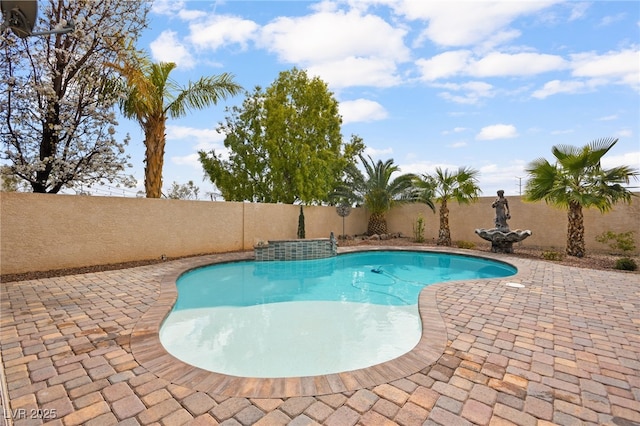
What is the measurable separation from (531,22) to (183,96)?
34.9 ft

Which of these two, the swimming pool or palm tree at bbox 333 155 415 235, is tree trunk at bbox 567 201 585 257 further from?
palm tree at bbox 333 155 415 235

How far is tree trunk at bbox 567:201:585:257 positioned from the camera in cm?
1055

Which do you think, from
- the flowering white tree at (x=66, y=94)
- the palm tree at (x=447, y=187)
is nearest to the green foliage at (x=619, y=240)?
the palm tree at (x=447, y=187)

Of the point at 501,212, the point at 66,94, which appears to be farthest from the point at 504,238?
the point at 66,94

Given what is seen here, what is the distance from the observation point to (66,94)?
8484 mm

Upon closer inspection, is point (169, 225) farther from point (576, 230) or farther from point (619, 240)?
point (619, 240)

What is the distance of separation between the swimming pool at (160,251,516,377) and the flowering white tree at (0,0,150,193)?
192 inches

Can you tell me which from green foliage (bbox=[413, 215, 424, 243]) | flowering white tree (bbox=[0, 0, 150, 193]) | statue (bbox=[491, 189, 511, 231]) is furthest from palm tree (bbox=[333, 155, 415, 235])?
flowering white tree (bbox=[0, 0, 150, 193])

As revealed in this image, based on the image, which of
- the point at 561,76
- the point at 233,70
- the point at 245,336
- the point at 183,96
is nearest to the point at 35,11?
the point at 245,336

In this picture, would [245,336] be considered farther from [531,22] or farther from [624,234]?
[624,234]

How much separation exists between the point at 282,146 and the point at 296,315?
35.5 ft

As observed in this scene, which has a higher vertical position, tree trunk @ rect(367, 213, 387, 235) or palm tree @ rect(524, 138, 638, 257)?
palm tree @ rect(524, 138, 638, 257)

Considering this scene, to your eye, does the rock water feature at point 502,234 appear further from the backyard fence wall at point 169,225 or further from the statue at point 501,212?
the backyard fence wall at point 169,225

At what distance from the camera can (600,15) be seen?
23.4 feet
